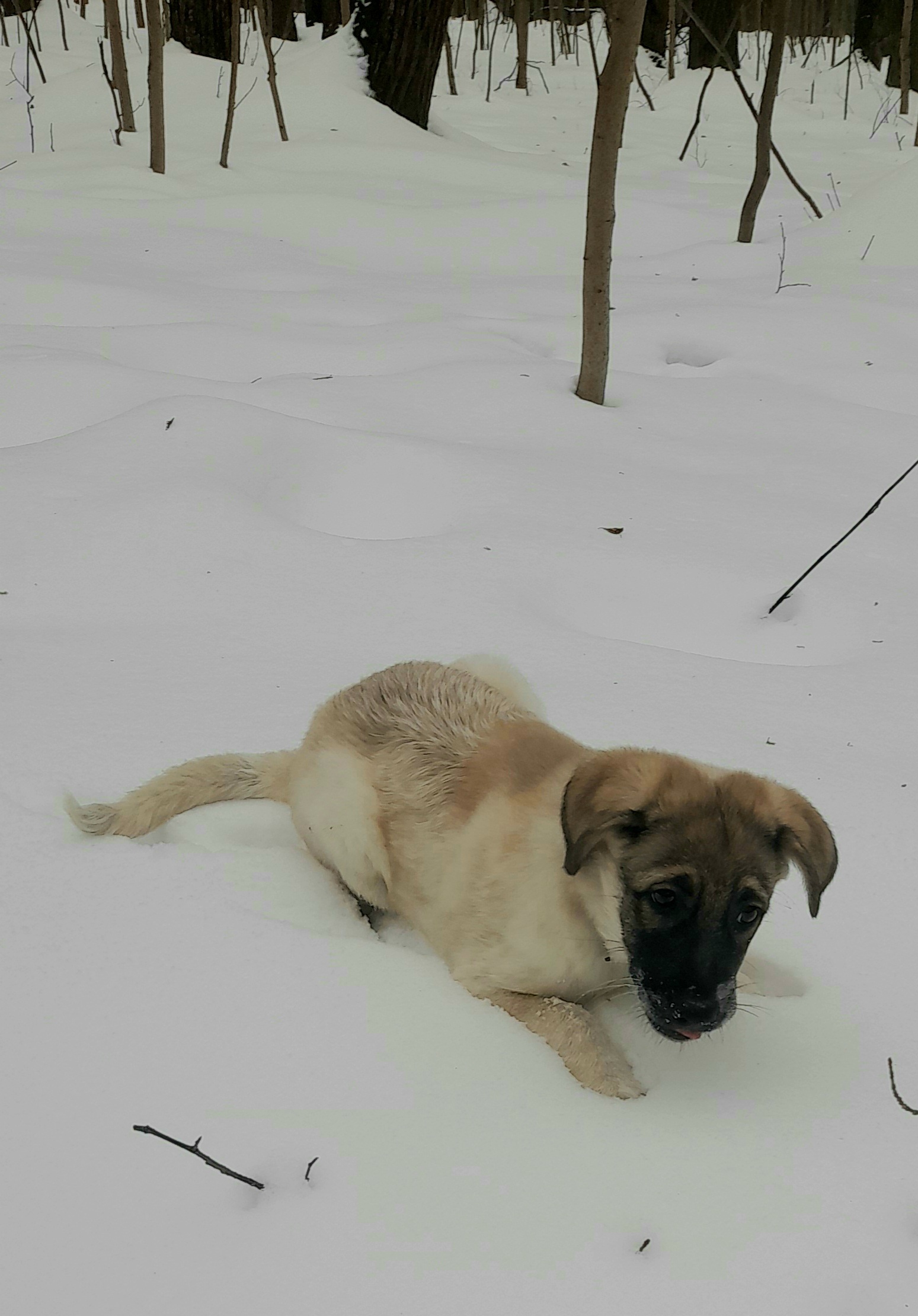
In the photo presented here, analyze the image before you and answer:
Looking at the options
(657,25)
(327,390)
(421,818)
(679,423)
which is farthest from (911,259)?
(657,25)

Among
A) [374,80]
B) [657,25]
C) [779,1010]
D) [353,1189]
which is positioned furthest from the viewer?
[657,25]

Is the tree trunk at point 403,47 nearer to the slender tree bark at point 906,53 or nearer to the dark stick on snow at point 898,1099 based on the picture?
the slender tree bark at point 906,53

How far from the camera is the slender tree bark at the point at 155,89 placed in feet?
24.8

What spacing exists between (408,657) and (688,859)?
1.52m

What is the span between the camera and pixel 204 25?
1193cm

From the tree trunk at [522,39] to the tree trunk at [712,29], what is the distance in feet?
7.54

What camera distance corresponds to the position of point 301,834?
8.03 ft

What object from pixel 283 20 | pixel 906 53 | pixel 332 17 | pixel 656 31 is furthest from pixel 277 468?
pixel 656 31

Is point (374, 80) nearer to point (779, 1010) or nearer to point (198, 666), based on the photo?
point (198, 666)

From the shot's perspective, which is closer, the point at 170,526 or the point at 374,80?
the point at 170,526

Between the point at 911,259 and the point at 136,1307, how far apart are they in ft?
25.0

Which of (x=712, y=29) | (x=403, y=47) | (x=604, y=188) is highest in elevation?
(x=712, y=29)

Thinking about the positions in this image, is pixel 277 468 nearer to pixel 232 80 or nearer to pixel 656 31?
pixel 232 80

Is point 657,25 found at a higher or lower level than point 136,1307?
higher
